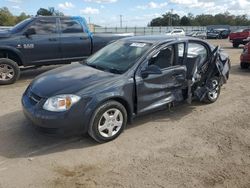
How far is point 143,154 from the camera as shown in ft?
13.6

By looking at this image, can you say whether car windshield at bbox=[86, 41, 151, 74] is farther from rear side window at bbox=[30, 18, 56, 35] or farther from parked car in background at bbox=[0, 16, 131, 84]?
rear side window at bbox=[30, 18, 56, 35]

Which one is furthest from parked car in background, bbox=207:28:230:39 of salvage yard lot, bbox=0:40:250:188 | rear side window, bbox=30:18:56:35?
salvage yard lot, bbox=0:40:250:188

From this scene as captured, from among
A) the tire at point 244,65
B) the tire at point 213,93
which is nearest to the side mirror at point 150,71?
the tire at point 213,93

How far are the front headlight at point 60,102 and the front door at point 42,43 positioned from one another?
484 cm

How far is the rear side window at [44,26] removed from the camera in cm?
871

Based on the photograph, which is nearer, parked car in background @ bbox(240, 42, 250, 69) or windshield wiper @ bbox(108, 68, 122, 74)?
windshield wiper @ bbox(108, 68, 122, 74)

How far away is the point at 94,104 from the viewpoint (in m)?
4.19

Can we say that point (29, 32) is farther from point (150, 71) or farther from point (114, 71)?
point (150, 71)

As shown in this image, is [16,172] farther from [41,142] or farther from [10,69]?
[10,69]

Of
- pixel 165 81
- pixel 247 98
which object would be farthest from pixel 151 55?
pixel 247 98

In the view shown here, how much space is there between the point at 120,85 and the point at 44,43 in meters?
5.00

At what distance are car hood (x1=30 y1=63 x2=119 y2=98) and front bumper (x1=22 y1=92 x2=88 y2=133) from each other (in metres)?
0.24

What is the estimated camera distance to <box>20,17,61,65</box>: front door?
333 inches

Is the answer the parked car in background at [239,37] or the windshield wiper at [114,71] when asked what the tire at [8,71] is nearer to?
the windshield wiper at [114,71]
